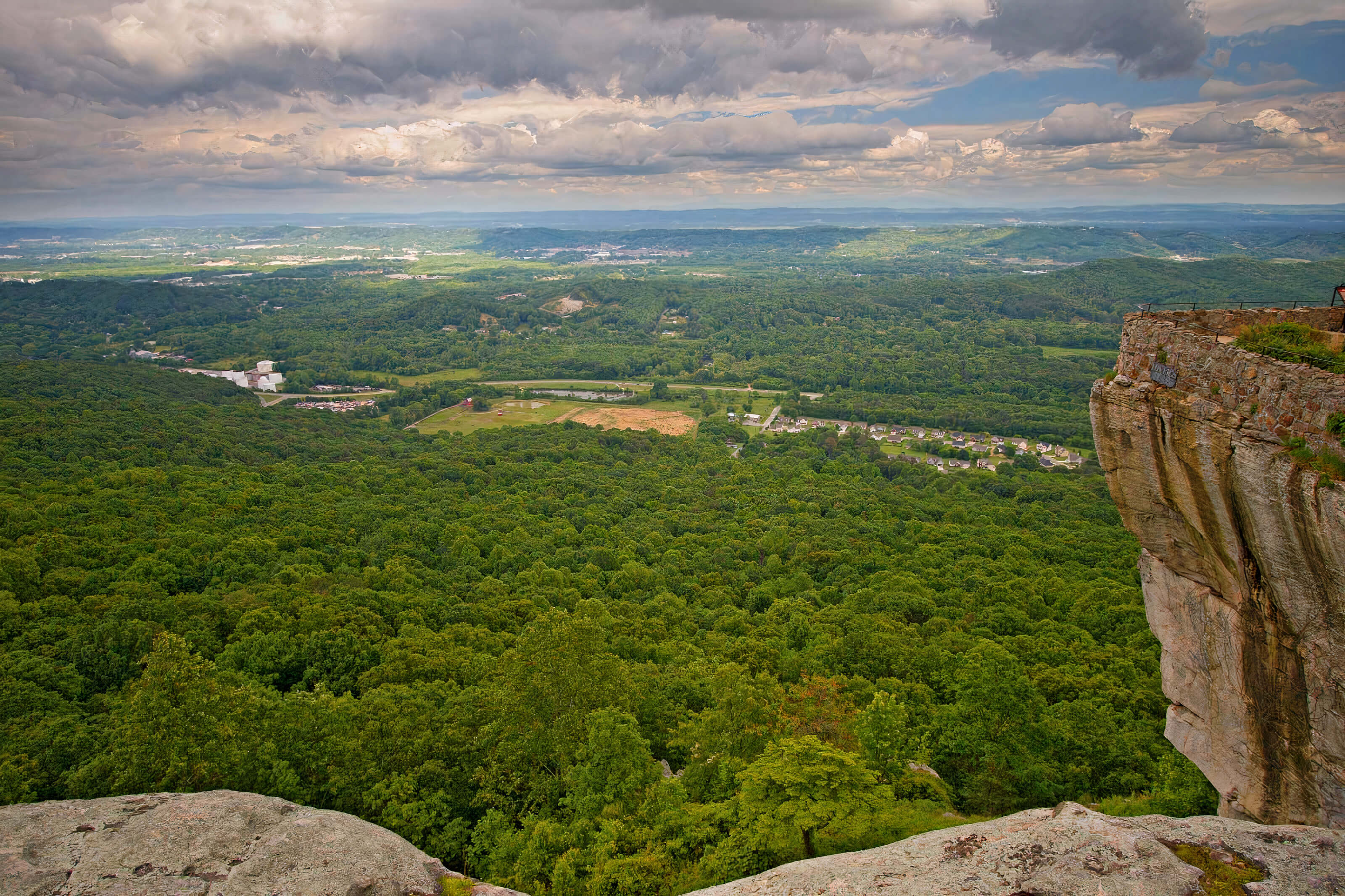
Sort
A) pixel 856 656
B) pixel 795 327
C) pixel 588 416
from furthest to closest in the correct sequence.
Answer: pixel 795 327, pixel 588 416, pixel 856 656

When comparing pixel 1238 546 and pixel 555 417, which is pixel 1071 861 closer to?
pixel 1238 546

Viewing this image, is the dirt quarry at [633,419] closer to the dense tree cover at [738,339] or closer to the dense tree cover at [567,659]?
the dense tree cover at [738,339]

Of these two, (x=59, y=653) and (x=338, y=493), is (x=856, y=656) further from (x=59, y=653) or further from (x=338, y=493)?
(x=338, y=493)

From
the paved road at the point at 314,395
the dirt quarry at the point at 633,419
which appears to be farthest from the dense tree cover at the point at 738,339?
the dirt quarry at the point at 633,419

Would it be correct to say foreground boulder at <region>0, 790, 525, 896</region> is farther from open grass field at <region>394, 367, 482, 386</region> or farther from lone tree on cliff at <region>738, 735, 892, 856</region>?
open grass field at <region>394, 367, 482, 386</region>

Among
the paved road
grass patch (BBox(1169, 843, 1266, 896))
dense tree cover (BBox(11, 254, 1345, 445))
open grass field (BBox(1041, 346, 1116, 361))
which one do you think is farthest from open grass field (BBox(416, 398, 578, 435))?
open grass field (BBox(1041, 346, 1116, 361))

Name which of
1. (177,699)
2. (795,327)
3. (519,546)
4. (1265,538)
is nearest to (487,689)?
(177,699)

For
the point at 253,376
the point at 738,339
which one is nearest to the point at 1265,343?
the point at 253,376
